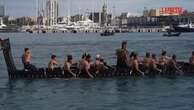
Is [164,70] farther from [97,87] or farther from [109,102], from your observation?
[109,102]

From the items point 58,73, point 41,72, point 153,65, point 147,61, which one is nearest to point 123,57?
point 147,61

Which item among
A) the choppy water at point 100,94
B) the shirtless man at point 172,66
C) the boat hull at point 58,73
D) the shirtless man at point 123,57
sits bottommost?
the choppy water at point 100,94

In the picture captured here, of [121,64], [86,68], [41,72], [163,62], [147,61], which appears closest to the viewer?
[86,68]

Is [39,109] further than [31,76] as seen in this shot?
No

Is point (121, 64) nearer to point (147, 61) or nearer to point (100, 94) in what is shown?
point (147, 61)

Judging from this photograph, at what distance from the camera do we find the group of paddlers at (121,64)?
39.8 metres

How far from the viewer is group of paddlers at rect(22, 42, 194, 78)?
3984 centimetres

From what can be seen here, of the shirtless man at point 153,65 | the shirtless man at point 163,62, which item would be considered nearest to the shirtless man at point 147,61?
the shirtless man at point 153,65

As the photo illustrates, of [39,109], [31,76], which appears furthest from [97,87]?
[39,109]

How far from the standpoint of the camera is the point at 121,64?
41.2 metres

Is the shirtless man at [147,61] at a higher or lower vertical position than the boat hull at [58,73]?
higher

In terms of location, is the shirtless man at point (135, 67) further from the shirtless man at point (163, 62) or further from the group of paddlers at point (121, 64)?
the shirtless man at point (163, 62)

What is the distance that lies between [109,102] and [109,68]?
962cm

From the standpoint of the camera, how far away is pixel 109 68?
135 feet
